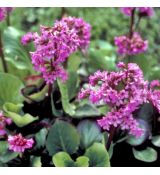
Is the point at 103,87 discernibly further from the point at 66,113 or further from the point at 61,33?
the point at 66,113

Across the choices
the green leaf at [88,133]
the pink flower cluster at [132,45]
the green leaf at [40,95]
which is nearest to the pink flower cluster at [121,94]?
the green leaf at [88,133]

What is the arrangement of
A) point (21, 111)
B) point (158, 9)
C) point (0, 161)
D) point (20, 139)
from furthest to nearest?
point (158, 9) < point (21, 111) < point (0, 161) < point (20, 139)

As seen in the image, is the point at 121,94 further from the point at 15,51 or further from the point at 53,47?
the point at 15,51

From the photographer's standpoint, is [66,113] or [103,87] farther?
[66,113]

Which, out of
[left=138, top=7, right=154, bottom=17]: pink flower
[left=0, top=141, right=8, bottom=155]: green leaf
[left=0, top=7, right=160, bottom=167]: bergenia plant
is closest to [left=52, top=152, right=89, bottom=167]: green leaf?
[left=0, top=7, right=160, bottom=167]: bergenia plant

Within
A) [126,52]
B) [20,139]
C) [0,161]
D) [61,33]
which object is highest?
[61,33]

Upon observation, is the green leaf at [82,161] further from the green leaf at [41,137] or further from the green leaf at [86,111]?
the green leaf at [86,111]

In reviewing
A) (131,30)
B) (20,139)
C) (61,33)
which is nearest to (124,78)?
(61,33)
